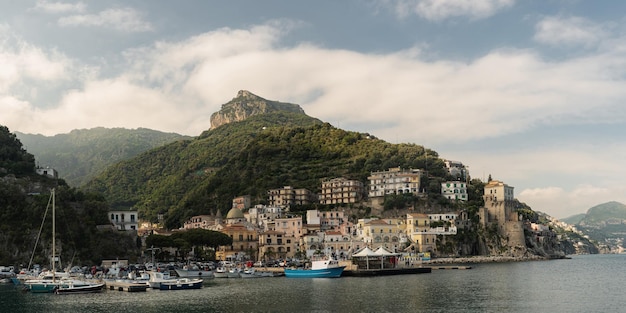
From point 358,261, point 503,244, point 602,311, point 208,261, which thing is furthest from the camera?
point 503,244

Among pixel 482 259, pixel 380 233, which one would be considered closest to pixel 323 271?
pixel 380 233

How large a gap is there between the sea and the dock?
1.41 meters

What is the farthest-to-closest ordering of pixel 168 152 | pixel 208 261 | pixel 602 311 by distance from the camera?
pixel 168 152
pixel 208 261
pixel 602 311

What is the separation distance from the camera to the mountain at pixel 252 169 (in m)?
126

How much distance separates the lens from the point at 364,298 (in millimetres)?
45594

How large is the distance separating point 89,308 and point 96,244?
135 ft

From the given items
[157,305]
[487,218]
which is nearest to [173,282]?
[157,305]

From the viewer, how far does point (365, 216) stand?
112 meters

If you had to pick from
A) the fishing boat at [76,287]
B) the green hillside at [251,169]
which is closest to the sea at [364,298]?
the fishing boat at [76,287]

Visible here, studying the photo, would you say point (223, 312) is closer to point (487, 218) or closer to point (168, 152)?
point (487, 218)

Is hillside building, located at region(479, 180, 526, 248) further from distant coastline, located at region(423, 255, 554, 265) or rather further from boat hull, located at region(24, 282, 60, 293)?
boat hull, located at region(24, 282, 60, 293)

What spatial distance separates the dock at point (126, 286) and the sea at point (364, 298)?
1.41 m

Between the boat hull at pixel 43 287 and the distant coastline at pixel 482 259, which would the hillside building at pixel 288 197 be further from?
the boat hull at pixel 43 287

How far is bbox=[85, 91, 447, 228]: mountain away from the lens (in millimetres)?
126062
